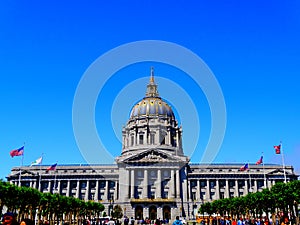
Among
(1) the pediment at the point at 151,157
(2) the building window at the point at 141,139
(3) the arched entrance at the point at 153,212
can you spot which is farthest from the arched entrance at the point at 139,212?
(2) the building window at the point at 141,139

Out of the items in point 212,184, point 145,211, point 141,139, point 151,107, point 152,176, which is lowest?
point 145,211

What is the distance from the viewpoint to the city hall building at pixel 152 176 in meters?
98.8

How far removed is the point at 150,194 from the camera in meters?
101

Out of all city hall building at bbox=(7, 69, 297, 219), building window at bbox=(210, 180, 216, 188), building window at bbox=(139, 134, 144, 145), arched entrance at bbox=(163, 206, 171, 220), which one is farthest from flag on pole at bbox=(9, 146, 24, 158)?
building window at bbox=(210, 180, 216, 188)

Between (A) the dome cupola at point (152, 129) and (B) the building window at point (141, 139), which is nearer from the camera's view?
(A) the dome cupola at point (152, 129)

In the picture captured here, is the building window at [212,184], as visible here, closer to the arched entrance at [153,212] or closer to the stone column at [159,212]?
the stone column at [159,212]

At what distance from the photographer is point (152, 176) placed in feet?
334

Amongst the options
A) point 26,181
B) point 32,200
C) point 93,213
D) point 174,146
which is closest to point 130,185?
point 93,213

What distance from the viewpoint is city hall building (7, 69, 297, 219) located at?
98812 mm

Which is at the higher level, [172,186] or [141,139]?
[141,139]

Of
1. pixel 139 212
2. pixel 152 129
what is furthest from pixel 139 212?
pixel 152 129

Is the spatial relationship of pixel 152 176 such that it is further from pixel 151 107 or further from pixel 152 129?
pixel 151 107

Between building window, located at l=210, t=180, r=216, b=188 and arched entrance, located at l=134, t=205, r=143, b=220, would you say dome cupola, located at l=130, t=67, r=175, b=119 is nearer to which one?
building window, located at l=210, t=180, r=216, b=188

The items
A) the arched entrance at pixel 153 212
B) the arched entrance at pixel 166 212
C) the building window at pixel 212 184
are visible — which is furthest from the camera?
the building window at pixel 212 184
